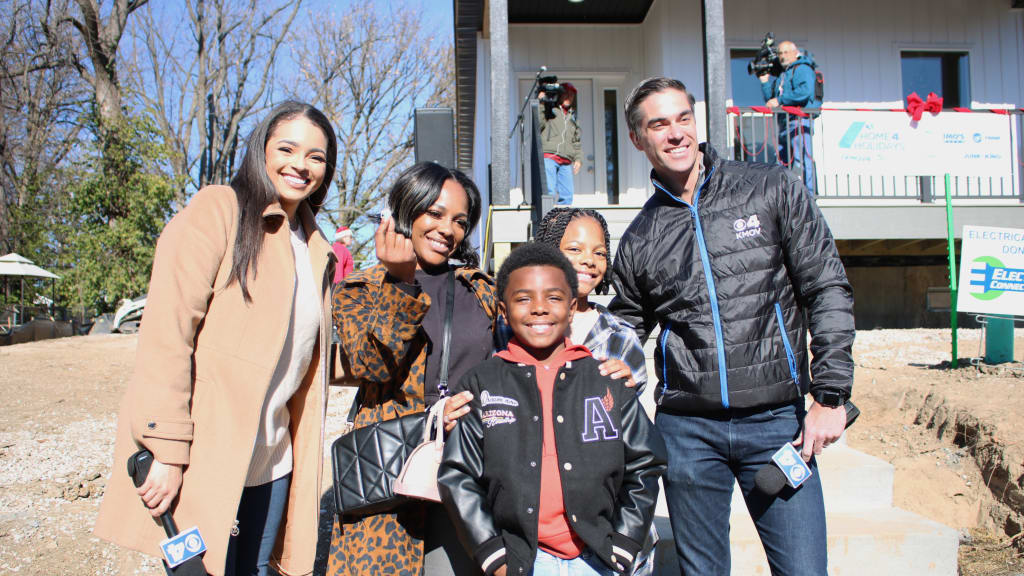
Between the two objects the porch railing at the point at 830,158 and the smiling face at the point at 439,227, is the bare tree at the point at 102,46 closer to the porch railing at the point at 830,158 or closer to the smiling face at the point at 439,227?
the porch railing at the point at 830,158

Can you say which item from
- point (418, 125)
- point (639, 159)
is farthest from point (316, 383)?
point (639, 159)

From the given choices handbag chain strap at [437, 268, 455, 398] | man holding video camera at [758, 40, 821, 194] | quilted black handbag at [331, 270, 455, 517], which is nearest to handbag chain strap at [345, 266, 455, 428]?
handbag chain strap at [437, 268, 455, 398]

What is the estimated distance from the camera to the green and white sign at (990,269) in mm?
6180

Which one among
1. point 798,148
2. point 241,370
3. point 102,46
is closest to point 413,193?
point 241,370

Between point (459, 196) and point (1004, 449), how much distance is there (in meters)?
4.48

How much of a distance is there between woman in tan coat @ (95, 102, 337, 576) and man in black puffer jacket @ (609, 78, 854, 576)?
115 cm

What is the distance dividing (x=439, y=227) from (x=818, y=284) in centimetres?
122

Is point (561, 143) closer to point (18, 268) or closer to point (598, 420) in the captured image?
point (598, 420)

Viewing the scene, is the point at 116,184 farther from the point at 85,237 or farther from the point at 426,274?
the point at 426,274

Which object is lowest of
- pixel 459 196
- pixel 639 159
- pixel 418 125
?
pixel 459 196

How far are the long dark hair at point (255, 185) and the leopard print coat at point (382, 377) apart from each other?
13.0 inches

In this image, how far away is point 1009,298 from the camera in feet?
20.2

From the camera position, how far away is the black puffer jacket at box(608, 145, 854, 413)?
2059mm

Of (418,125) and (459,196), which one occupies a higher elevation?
(418,125)
